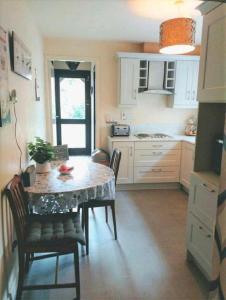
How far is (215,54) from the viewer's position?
1.78m

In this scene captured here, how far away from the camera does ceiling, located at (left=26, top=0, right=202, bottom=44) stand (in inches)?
102

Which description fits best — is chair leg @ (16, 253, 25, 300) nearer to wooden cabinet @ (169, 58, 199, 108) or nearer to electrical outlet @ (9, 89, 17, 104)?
electrical outlet @ (9, 89, 17, 104)

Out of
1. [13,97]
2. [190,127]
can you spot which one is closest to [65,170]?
[13,97]

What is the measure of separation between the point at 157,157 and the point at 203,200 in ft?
6.83

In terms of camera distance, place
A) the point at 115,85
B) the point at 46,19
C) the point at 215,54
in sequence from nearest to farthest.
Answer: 1. the point at 215,54
2. the point at 46,19
3. the point at 115,85

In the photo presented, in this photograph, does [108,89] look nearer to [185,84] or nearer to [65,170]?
[185,84]

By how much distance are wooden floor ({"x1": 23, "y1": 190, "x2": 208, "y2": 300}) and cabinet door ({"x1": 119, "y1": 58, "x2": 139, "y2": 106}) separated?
193 cm

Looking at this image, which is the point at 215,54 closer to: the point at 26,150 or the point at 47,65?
the point at 26,150

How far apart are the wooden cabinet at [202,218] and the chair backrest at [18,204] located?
1.37 m

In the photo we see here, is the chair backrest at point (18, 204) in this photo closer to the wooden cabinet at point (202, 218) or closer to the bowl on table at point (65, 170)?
the bowl on table at point (65, 170)

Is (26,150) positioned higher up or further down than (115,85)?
further down

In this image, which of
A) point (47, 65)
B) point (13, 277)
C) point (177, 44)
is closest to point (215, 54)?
point (177, 44)

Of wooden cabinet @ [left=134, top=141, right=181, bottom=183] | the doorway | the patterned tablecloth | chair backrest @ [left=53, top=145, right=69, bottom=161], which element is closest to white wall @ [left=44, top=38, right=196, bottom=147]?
wooden cabinet @ [left=134, top=141, right=181, bottom=183]

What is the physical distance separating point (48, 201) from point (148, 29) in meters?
2.79
